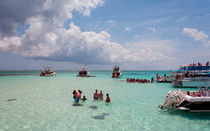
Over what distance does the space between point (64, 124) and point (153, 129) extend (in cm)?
539

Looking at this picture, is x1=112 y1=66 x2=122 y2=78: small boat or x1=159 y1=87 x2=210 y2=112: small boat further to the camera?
x1=112 y1=66 x2=122 y2=78: small boat

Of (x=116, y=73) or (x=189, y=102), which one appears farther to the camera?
(x=116, y=73)

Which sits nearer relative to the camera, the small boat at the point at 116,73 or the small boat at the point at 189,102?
the small boat at the point at 189,102

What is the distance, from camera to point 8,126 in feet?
28.7

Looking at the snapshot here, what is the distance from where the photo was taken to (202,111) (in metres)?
10.2

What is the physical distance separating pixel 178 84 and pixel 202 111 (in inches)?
704

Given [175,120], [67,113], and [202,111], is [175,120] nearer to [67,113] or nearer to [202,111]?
[202,111]

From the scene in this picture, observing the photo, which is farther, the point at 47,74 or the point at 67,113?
the point at 47,74

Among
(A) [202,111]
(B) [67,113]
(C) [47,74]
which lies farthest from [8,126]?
(C) [47,74]

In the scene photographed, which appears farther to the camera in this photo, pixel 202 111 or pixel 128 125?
pixel 202 111

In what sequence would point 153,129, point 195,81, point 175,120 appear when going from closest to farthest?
point 153,129, point 175,120, point 195,81

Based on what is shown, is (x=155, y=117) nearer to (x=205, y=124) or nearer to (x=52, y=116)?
(x=205, y=124)

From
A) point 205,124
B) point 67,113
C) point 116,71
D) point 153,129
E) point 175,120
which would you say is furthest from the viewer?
point 116,71

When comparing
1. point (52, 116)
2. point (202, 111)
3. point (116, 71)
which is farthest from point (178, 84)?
point (116, 71)
